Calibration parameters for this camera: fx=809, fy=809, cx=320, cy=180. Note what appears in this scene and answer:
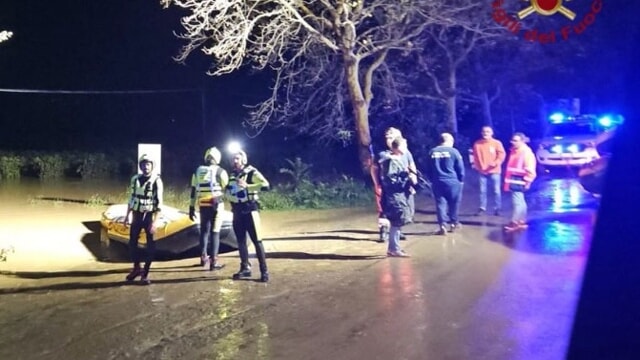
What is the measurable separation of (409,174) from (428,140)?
13.6 meters

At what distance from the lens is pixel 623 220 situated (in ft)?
47.2

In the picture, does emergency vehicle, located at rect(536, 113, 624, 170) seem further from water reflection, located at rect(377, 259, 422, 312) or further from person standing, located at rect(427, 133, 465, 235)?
water reflection, located at rect(377, 259, 422, 312)

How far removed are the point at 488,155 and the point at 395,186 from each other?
4912 mm

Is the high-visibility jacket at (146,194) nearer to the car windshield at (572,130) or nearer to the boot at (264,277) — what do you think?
the boot at (264,277)

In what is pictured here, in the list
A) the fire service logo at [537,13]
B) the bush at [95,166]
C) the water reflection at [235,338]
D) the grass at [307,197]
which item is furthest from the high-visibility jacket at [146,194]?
the bush at [95,166]

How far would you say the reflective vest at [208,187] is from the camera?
10.6 meters

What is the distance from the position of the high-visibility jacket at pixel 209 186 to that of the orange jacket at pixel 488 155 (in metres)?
6.59

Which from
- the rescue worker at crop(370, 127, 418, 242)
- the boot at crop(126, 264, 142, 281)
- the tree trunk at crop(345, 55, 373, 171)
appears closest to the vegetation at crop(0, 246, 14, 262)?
the boot at crop(126, 264, 142, 281)

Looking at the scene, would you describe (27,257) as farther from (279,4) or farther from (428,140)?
(428,140)

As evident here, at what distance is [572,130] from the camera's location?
85.3 feet

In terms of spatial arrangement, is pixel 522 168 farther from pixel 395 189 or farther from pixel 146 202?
pixel 146 202

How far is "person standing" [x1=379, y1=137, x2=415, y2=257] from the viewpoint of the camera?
36.9ft

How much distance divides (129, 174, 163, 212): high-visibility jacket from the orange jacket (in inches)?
299

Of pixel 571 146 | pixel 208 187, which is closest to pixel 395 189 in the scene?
pixel 208 187
